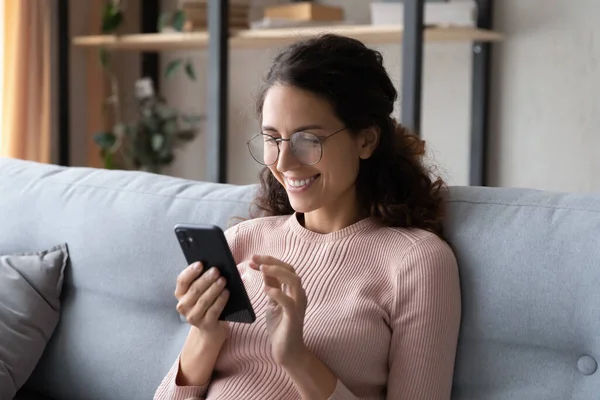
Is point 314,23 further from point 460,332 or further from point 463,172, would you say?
point 460,332

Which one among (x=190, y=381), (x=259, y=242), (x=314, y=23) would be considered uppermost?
(x=314, y=23)

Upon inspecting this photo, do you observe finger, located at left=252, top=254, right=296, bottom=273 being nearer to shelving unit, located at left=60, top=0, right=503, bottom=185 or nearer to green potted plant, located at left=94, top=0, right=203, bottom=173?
shelving unit, located at left=60, top=0, right=503, bottom=185

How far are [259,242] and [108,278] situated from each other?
0.42 m

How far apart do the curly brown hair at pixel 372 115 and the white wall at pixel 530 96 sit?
3.72 ft

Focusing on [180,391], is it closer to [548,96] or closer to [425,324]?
[425,324]

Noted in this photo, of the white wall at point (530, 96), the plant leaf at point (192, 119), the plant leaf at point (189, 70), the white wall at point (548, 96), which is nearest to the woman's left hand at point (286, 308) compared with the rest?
the white wall at point (530, 96)

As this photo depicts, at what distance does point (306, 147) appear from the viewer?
4.16 feet

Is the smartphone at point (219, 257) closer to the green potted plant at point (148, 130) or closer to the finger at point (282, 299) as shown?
the finger at point (282, 299)

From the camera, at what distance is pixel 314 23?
256 cm

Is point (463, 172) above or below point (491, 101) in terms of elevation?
below

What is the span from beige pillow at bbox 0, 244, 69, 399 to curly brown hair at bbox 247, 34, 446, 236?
0.61m

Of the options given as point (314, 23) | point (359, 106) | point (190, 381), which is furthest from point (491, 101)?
point (190, 381)

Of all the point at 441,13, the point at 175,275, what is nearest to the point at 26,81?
the point at 441,13

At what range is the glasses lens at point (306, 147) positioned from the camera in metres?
1.26
